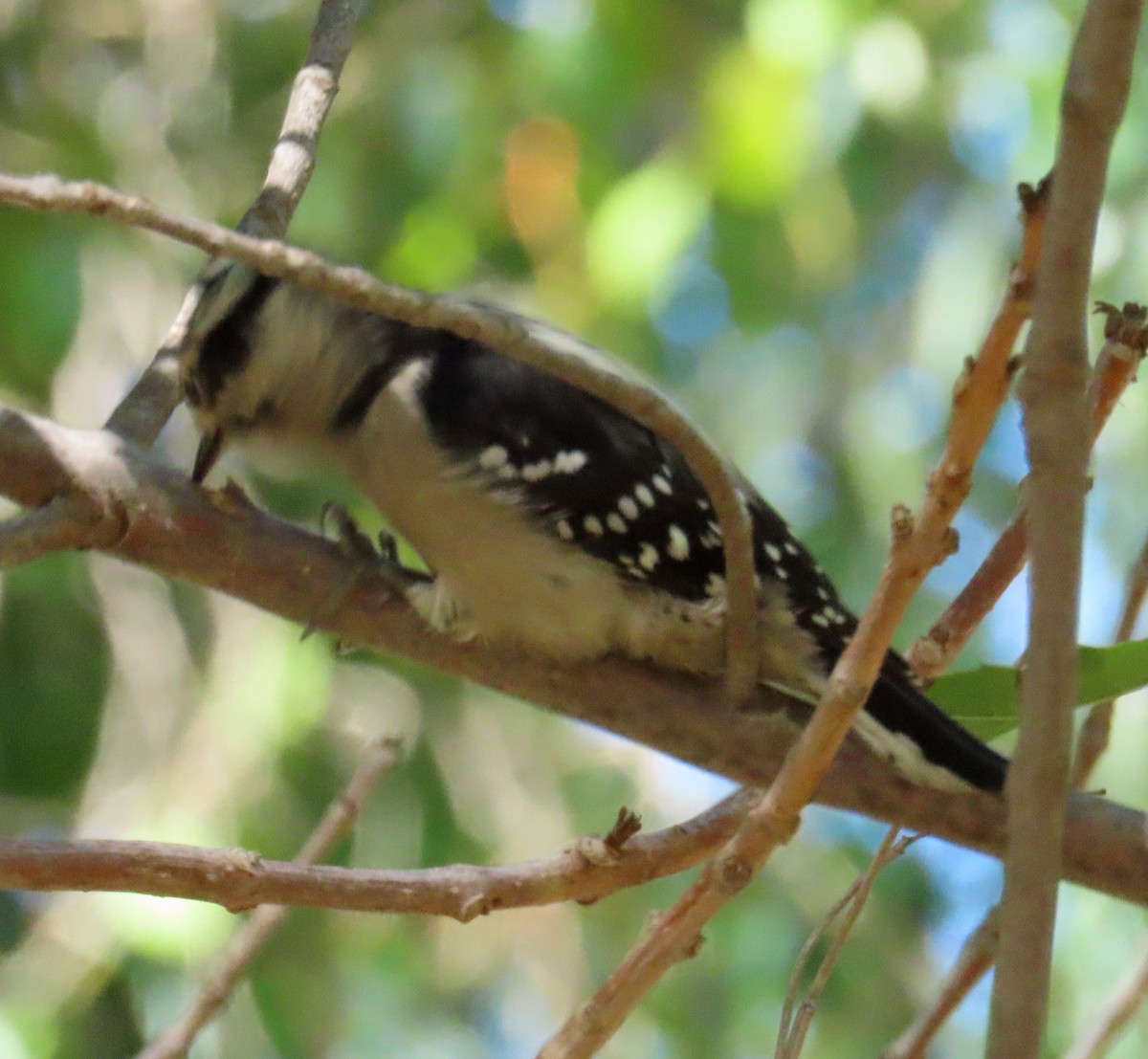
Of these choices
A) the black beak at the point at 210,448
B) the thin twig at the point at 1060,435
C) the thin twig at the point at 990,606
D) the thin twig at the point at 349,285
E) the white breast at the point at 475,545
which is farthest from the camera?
the black beak at the point at 210,448

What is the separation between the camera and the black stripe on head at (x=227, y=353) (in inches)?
79.7

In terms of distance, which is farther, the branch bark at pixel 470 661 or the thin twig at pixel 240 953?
the thin twig at pixel 240 953

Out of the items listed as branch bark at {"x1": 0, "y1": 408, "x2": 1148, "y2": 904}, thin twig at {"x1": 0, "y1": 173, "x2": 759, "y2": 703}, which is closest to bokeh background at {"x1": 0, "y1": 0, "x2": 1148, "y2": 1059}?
branch bark at {"x1": 0, "y1": 408, "x2": 1148, "y2": 904}

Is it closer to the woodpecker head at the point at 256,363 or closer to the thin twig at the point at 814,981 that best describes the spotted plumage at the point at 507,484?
the woodpecker head at the point at 256,363

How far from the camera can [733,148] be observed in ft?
9.30

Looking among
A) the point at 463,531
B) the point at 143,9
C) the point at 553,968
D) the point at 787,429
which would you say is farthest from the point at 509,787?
the point at 143,9

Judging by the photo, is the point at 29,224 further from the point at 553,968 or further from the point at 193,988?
the point at 553,968

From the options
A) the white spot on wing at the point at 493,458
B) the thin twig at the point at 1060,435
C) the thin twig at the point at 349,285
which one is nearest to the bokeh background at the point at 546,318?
the white spot on wing at the point at 493,458

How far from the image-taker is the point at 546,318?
3.10m

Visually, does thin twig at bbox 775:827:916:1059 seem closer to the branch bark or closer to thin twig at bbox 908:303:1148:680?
the branch bark

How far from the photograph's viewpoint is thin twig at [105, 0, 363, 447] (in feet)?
5.33

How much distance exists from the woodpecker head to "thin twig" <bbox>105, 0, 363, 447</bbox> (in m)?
0.06

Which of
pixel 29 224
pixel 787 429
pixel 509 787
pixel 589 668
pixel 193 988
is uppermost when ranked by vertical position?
pixel 787 429

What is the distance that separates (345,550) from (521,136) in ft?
6.32
